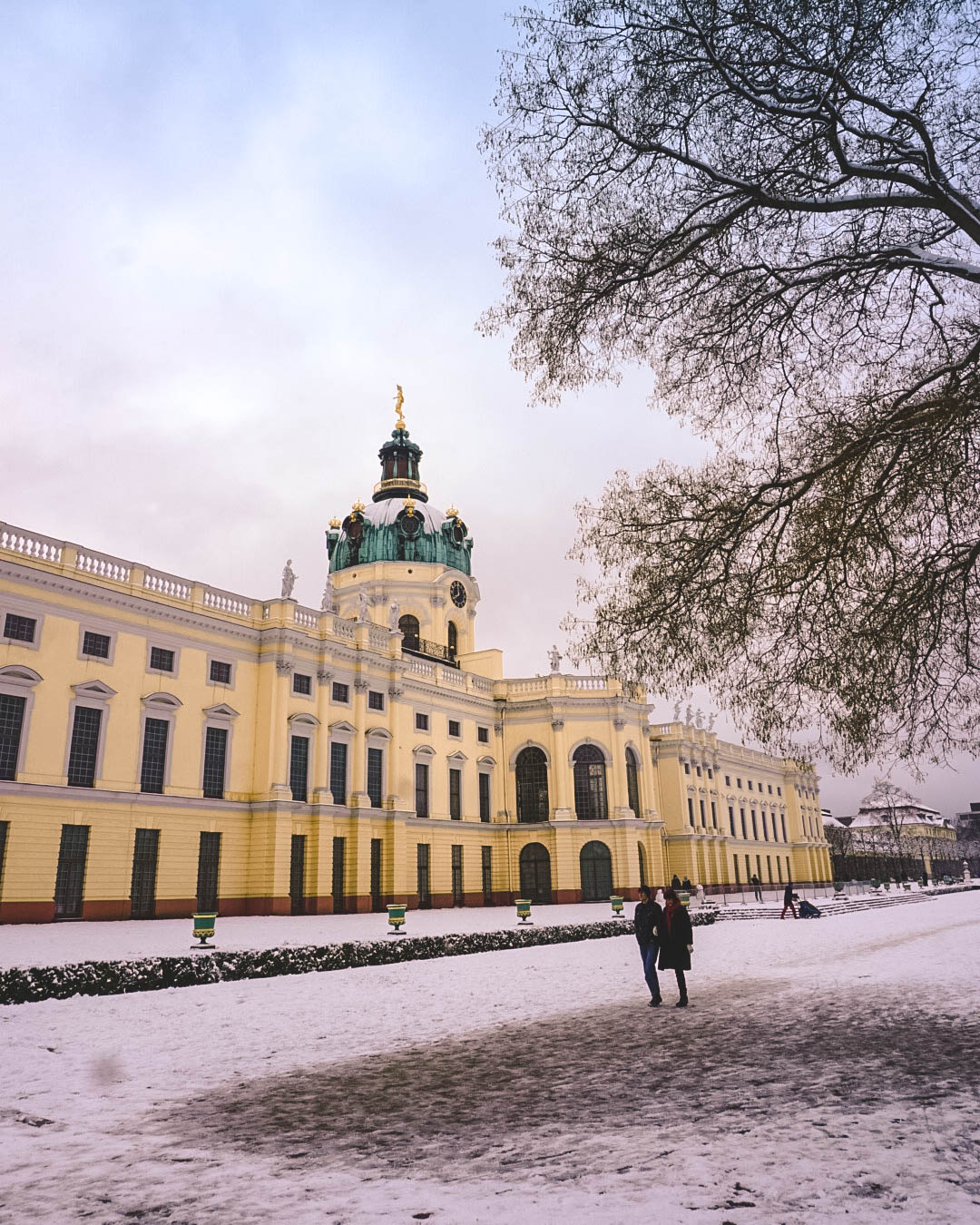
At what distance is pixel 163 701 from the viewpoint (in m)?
36.0

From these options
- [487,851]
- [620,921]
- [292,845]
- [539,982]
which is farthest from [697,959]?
[487,851]

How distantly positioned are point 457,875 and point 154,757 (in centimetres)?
2260

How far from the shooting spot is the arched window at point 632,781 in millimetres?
58094

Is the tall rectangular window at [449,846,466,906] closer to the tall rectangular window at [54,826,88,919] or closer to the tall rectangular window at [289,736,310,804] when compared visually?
the tall rectangular window at [289,736,310,804]

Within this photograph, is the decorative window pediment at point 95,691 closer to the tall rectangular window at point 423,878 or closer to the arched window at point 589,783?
the tall rectangular window at point 423,878

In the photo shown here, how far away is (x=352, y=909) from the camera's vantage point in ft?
141

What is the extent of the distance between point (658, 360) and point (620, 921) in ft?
87.0

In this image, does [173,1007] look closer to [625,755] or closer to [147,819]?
[147,819]

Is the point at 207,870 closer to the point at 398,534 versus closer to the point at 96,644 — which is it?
the point at 96,644

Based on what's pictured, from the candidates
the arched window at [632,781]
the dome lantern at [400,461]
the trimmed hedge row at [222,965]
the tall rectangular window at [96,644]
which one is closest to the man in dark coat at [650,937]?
the trimmed hedge row at [222,965]

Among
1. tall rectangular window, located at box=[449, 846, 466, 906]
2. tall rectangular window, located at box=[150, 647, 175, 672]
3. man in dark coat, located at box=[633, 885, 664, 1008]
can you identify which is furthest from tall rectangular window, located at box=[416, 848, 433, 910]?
man in dark coat, located at box=[633, 885, 664, 1008]

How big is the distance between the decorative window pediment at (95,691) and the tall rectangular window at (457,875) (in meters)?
24.2

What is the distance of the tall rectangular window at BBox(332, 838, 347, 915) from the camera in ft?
140

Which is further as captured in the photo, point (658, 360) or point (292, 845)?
point (292, 845)
